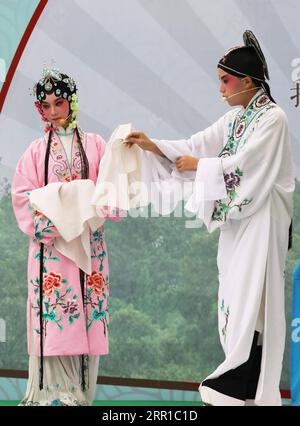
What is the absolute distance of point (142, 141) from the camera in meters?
4.03

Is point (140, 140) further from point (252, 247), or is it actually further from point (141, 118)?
point (141, 118)

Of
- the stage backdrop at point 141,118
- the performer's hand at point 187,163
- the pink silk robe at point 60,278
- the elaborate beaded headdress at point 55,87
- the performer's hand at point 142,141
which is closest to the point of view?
the performer's hand at point 187,163

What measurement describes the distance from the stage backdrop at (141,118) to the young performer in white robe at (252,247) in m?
1.26

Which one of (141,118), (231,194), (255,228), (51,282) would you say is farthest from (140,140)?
(141,118)

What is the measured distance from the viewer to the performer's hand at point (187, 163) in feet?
12.8

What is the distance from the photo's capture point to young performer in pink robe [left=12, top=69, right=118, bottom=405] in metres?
4.17

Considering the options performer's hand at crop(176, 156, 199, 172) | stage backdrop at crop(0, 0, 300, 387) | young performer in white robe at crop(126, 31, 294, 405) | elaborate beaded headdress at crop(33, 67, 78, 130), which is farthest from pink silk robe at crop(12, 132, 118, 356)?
stage backdrop at crop(0, 0, 300, 387)

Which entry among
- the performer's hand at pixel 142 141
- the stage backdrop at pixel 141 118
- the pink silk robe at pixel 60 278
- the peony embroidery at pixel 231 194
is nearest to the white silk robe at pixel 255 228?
the peony embroidery at pixel 231 194

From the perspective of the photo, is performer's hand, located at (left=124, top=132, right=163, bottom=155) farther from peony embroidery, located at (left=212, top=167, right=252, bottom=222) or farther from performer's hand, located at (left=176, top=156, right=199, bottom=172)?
peony embroidery, located at (left=212, top=167, right=252, bottom=222)

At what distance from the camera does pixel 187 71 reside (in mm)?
5133

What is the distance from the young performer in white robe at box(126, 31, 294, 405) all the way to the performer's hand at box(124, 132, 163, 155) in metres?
0.24

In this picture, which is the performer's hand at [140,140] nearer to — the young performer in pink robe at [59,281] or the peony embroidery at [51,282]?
Result: the young performer in pink robe at [59,281]

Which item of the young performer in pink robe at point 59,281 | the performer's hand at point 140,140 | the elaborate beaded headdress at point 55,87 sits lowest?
the young performer in pink robe at point 59,281

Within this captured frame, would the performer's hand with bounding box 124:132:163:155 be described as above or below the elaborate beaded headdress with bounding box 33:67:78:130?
below
